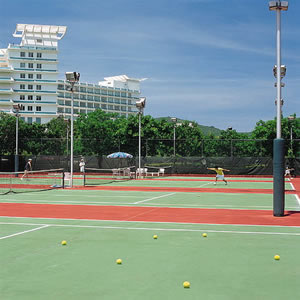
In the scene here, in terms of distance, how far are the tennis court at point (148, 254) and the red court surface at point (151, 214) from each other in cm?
3

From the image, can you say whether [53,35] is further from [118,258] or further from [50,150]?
[118,258]

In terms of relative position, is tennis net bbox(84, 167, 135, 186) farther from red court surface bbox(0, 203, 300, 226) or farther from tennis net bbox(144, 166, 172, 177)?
red court surface bbox(0, 203, 300, 226)

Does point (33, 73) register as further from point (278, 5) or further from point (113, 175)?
point (278, 5)

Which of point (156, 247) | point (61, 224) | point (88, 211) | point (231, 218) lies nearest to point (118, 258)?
point (156, 247)

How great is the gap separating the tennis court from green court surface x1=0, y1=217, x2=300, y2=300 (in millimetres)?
12

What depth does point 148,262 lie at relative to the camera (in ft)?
23.2

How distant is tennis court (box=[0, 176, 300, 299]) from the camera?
→ 5.54 m

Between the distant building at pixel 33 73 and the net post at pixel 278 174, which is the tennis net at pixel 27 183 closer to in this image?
the net post at pixel 278 174

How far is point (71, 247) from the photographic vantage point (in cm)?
827

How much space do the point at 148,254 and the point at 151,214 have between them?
18.6 ft

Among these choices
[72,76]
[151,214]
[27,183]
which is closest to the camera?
[151,214]

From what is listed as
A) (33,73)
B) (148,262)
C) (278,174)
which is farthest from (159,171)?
(33,73)

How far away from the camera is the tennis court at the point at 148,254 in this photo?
5539 millimetres

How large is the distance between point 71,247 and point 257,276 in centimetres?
343
